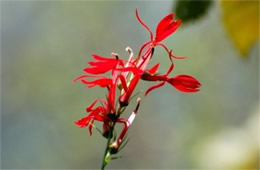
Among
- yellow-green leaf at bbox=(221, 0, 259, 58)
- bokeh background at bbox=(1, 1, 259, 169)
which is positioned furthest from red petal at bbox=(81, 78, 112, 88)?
bokeh background at bbox=(1, 1, 259, 169)

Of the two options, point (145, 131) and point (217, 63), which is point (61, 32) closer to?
point (145, 131)

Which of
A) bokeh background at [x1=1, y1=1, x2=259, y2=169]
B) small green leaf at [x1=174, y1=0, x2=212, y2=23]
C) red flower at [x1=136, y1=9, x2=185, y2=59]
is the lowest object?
bokeh background at [x1=1, y1=1, x2=259, y2=169]

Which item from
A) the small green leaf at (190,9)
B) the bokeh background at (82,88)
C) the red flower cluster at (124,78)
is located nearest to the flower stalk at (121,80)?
the red flower cluster at (124,78)

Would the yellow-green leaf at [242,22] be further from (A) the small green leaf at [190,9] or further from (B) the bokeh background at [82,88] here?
(B) the bokeh background at [82,88]

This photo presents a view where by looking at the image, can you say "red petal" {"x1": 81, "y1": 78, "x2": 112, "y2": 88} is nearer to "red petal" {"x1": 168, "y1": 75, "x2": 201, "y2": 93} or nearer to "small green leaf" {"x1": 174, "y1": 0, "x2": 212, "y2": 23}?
"red petal" {"x1": 168, "y1": 75, "x2": 201, "y2": 93}

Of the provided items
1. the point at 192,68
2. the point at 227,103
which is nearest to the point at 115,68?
the point at 192,68

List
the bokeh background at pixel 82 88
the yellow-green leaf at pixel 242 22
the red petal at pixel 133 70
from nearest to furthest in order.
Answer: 1. the red petal at pixel 133 70
2. the yellow-green leaf at pixel 242 22
3. the bokeh background at pixel 82 88
